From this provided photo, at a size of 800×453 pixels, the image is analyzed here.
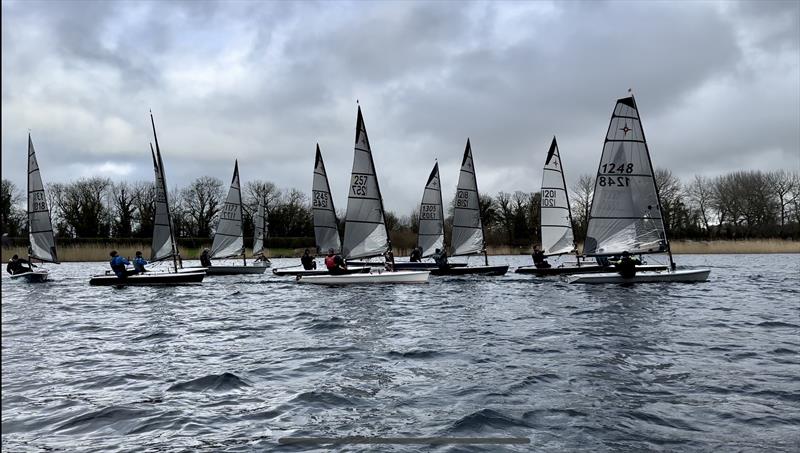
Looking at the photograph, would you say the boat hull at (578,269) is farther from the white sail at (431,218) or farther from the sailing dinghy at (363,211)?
the white sail at (431,218)

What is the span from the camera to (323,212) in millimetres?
35594

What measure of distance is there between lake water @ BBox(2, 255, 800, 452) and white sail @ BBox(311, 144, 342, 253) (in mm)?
16931

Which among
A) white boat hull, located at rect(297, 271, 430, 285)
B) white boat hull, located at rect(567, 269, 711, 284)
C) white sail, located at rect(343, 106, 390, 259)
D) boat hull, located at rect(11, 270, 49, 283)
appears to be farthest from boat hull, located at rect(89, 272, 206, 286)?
white boat hull, located at rect(567, 269, 711, 284)

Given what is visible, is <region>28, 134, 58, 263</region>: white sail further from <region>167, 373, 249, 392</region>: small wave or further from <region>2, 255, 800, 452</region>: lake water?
<region>167, 373, 249, 392</region>: small wave

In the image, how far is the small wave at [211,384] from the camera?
8.38m

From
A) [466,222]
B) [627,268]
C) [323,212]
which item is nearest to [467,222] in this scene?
[466,222]

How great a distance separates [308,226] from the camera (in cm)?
8919

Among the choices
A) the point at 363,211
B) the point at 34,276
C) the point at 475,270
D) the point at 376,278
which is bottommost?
the point at 475,270

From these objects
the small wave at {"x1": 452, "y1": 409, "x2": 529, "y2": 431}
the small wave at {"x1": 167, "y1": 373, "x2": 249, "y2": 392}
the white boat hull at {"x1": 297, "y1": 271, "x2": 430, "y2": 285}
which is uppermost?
the white boat hull at {"x1": 297, "y1": 271, "x2": 430, "y2": 285}

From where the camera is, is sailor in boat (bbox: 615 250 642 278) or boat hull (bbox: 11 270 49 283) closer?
sailor in boat (bbox: 615 250 642 278)

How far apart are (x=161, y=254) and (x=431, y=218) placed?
52.4ft

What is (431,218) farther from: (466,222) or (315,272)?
(315,272)

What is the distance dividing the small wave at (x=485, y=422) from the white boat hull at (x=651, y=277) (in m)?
18.5

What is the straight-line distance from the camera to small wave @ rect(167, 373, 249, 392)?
838 centimetres
